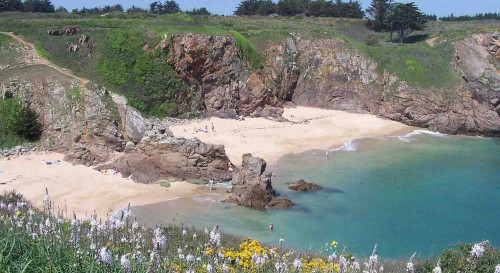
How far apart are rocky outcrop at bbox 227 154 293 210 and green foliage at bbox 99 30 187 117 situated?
16.3 meters

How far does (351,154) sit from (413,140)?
831cm

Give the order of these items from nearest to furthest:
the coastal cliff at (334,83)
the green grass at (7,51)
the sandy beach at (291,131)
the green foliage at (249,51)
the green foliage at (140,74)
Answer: the sandy beach at (291,131) < the green grass at (7,51) < the green foliage at (140,74) < the coastal cliff at (334,83) < the green foliage at (249,51)

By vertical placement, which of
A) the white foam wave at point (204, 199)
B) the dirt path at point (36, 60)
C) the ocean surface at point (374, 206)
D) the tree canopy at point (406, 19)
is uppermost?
the tree canopy at point (406, 19)

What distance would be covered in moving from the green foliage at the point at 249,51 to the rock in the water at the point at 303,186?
22.6 metres

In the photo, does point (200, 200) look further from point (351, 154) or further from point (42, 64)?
point (42, 64)

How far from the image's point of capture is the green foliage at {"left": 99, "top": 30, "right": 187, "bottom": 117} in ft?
124

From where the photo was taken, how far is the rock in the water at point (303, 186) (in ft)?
84.4

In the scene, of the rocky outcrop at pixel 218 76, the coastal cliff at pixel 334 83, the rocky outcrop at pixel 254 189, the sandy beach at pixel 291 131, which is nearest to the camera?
the rocky outcrop at pixel 254 189

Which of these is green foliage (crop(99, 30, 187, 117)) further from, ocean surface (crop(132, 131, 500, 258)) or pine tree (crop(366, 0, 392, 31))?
pine tree (crop(366, 0, 392, 31))

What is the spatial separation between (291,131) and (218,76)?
29.4 feet

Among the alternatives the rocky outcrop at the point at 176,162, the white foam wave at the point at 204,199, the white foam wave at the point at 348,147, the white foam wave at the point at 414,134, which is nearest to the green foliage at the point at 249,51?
the white foam wave at the point at 348,147

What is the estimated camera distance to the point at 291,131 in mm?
38688

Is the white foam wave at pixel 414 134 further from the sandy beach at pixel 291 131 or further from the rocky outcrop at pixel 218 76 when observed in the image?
the rocky outcrop at pixel 218 76

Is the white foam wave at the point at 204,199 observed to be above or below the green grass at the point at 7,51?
below
